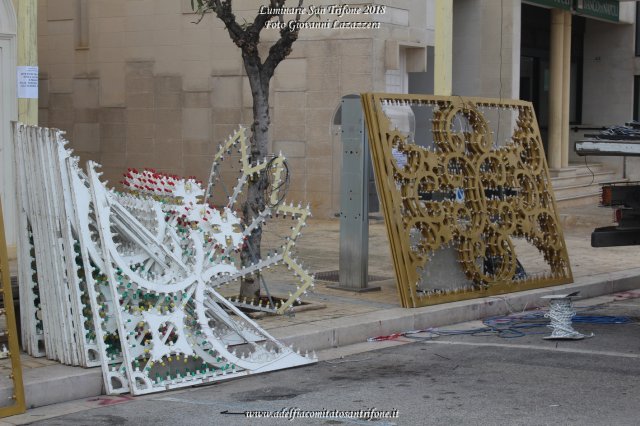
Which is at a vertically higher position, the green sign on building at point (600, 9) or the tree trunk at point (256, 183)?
the green sign on building at point (600, 9)

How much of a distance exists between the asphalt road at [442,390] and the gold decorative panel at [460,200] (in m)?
1.54

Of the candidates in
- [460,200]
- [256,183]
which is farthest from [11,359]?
[460,200]

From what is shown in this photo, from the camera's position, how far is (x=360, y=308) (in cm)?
994

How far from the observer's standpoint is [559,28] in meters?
23.4

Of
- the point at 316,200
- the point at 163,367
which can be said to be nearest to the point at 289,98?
the point at 316,200

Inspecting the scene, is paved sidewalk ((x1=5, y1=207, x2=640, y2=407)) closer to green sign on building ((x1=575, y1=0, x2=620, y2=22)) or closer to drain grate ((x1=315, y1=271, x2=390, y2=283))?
drain grate ((x1=315, y1=271, x2=390, y2=283))

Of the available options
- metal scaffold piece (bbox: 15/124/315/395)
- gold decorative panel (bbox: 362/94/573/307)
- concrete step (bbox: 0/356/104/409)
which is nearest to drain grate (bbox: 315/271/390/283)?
gold decorative panel (bbox: 362/94/573/307)

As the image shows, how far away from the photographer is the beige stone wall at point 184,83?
17969mm

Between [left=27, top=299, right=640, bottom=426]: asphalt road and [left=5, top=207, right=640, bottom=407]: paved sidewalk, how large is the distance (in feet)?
1.25

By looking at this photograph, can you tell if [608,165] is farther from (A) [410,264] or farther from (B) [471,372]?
(B) [471,372]

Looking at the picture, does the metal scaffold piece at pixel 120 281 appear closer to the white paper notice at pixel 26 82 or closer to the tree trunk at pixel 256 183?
the tree trunk at pixel 256 183

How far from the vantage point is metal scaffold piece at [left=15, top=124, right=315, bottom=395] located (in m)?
7.16

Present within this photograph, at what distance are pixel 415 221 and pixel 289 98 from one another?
8675mm

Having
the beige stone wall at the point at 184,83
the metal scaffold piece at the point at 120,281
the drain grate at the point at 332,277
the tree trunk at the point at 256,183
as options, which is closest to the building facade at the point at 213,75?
the beige stone wall at the point at 184,83
